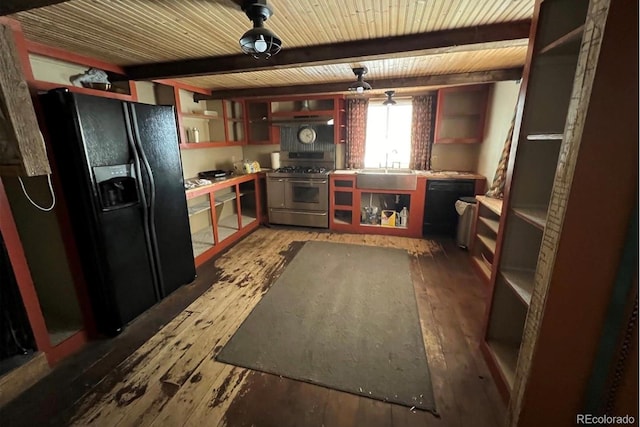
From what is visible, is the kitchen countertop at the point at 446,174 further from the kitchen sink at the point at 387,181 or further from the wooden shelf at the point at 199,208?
the wooden shelf at the point at 199,208

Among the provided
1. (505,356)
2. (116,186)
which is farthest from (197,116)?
(505,356)

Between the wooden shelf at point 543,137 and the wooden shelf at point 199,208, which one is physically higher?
the wooden shelf at point 543,137

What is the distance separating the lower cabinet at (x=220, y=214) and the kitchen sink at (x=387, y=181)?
1.75m

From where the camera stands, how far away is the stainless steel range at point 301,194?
4.27m

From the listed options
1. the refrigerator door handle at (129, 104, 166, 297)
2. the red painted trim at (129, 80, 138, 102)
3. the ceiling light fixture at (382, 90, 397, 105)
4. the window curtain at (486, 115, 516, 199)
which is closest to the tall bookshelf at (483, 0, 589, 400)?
the window curtain at (486, 115, 516, 199)

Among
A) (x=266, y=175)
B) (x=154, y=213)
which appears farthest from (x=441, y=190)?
(x=154, y=213)

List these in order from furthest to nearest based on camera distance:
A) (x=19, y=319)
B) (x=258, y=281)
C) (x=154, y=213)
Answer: (x=258, y=281) → (x=154, y=213) → (x=19, y=319)

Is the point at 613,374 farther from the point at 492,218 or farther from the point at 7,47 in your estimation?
the point at 7,47

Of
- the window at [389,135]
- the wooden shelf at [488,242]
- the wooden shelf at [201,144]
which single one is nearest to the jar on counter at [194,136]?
the wooden shelf at [201,144]

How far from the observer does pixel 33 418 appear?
143 centimetres

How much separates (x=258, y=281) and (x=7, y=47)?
2.32 m

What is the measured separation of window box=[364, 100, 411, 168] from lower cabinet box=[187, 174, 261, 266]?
205 cm

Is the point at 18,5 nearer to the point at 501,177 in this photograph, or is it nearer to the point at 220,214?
the point at 220,214

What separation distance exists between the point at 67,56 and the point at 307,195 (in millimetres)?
3032
